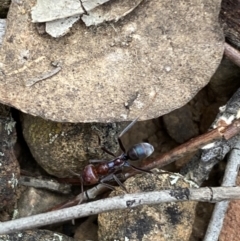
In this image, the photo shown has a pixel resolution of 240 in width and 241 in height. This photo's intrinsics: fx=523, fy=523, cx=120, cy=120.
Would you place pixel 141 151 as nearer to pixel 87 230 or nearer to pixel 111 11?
pixel 87 230

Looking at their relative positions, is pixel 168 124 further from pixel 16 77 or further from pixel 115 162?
pixel 16 77

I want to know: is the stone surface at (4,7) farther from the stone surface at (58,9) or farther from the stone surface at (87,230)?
the stone surface at (87,230)

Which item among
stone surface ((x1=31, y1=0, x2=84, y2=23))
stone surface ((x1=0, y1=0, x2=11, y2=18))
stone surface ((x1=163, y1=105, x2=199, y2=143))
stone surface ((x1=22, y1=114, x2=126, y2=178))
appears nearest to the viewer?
stone surface ((x1=31, y1=0, x2=84, y2=23))

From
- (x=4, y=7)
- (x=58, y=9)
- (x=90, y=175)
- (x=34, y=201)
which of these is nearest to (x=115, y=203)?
(x=90, y=175)

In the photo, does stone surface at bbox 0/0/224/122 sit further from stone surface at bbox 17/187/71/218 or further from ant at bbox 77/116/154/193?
stone surface at bbox 17/187/71/218

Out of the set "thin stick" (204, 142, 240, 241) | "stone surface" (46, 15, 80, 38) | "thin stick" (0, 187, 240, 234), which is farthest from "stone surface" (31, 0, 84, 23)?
"thin stick" (204, 142, 240, 241)

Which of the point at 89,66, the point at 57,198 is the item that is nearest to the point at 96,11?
the point at 89,66
